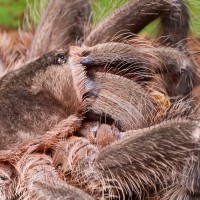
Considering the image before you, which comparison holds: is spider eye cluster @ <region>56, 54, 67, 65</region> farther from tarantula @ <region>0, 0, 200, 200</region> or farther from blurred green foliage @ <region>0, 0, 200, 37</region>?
blurred green foliage @ <region>0, 0, 200, 37</region>

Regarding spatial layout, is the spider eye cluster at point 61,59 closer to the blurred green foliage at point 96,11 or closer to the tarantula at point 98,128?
the tarantula at point 98,128

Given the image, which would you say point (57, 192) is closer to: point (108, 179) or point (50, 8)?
point (108, 179)

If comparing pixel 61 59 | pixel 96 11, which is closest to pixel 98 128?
pixel 61 59

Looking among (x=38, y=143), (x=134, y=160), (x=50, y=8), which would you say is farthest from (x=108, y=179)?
(x=50, y=8)

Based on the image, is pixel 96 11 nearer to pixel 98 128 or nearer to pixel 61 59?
pixel 61 59

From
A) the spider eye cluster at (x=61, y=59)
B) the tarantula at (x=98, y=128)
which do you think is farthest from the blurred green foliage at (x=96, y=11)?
the spider eye cluster at (x=61, y=59)

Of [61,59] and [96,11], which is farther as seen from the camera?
[96,11]

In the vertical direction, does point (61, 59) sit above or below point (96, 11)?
above
